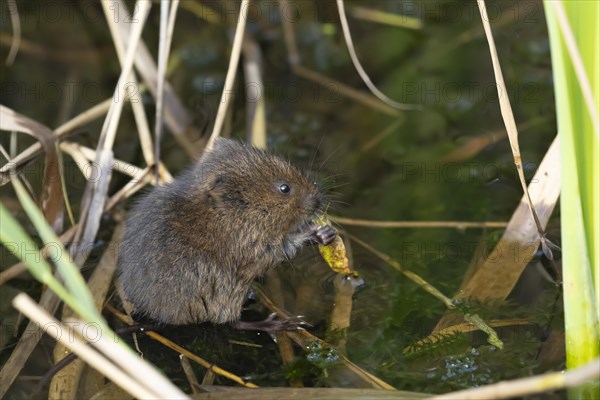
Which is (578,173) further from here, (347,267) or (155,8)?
(155,8)

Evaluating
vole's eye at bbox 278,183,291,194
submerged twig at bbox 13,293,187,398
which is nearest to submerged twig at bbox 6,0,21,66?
vole's eye at bbox 278,183,291,194

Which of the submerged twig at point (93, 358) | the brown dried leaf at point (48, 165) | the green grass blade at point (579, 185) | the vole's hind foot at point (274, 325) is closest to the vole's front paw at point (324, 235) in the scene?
the vole's hind foot at point (274, 325)

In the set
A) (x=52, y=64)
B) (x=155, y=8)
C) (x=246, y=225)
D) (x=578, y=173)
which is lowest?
Answer: (x=246, y=225)

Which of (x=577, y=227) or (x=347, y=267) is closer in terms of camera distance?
(x=577, y=227)

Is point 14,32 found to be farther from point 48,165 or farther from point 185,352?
point 185,352

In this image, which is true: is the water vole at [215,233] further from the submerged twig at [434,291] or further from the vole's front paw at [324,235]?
the submerged twig at [434,291]

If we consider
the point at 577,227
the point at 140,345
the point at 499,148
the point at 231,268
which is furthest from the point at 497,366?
the point at 499,148

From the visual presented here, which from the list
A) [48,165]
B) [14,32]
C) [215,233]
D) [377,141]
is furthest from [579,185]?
[14,32]
